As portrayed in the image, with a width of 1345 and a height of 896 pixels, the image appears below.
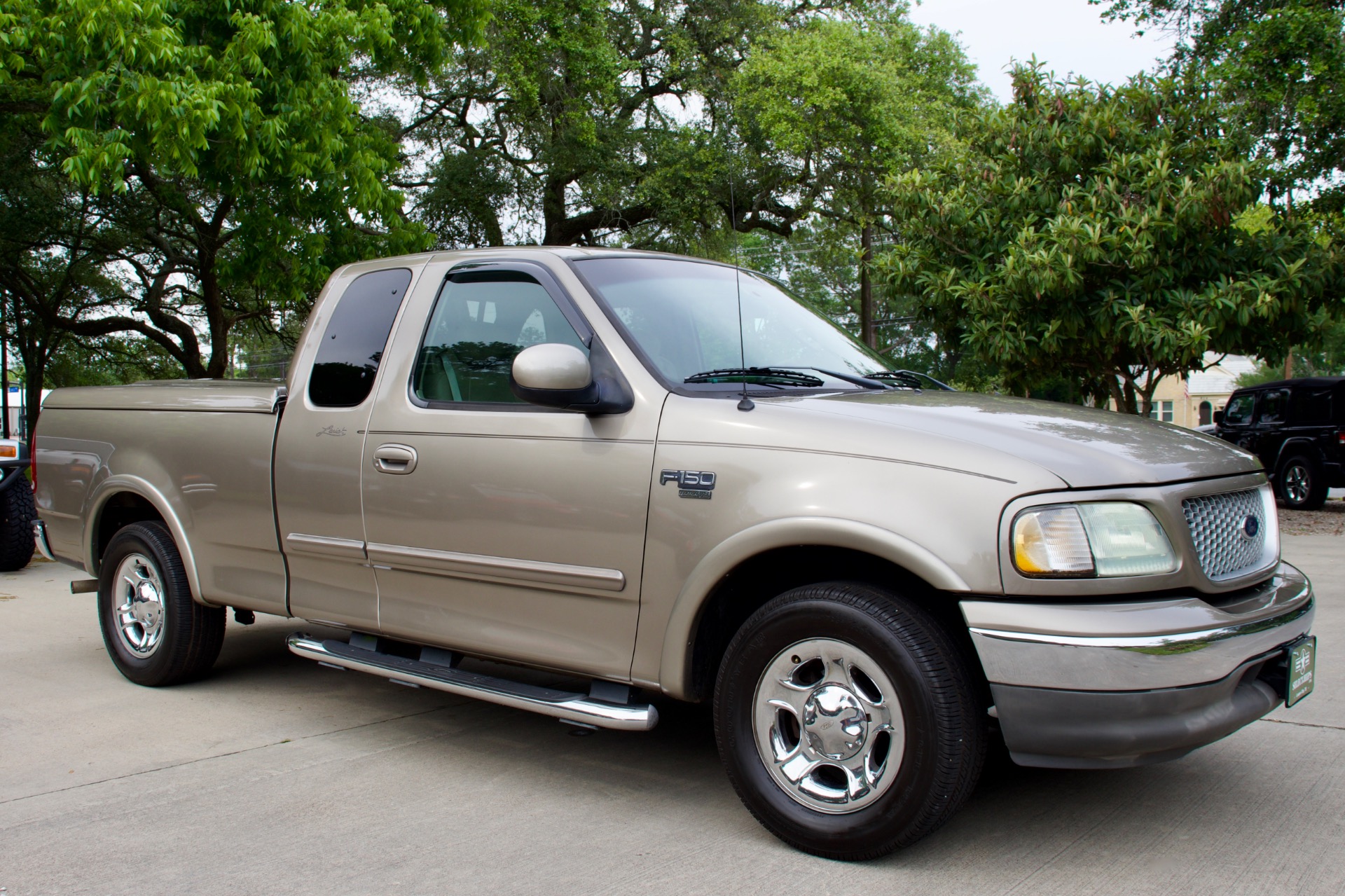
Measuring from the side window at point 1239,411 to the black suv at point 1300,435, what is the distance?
0.03m

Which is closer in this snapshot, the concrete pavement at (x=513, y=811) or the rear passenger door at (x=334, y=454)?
the concrete pavement at (x=513, y=811)

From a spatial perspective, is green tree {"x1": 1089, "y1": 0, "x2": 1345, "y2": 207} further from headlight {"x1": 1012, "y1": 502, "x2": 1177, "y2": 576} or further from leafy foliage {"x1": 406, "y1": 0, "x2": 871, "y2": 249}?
headlight {"x1": 1012, "y1": 502, "x2": 1177, "y2": 576}

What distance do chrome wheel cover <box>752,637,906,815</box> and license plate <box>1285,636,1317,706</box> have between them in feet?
3.81

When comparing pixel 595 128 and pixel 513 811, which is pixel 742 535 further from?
pixel 595 128

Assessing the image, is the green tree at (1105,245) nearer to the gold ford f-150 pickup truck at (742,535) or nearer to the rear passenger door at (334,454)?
the gold ford f-150 pickup truck at (742,535)

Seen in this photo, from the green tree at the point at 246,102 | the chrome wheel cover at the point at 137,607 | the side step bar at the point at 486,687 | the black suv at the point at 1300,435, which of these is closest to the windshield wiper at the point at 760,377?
the side step bar at the point at 486,687

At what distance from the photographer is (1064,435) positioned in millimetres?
3252

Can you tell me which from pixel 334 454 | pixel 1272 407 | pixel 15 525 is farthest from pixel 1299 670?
pixel 1272 407

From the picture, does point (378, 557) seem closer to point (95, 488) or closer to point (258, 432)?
point (258, 432)

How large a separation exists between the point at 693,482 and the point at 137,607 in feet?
11.3

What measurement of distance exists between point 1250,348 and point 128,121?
12.2 m

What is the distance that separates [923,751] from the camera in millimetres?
3016

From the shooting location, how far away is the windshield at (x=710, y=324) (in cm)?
391

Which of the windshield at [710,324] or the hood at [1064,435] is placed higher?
the windshield at [710,324]
